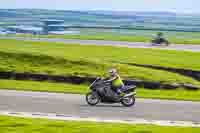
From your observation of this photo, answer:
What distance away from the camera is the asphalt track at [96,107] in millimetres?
22562

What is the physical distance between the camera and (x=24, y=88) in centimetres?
3086

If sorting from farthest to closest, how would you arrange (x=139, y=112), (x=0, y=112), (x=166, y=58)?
1. (x=166, y=58)
2. (x=139, y=112)
3. (x=0, y=112)

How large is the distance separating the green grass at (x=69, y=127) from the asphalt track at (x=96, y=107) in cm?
282

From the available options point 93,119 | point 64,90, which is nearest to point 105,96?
point 93,119

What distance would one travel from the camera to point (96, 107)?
24766 mm

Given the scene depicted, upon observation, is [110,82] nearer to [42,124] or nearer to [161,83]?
[42,124]

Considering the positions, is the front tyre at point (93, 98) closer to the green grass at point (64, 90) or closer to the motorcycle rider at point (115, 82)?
the motorcycle rider at point (115, 82)

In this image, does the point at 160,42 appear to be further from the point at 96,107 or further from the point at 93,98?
the point at 96,107

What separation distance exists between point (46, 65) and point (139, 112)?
720 inches

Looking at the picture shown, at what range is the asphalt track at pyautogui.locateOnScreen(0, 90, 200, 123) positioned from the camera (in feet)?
74.0

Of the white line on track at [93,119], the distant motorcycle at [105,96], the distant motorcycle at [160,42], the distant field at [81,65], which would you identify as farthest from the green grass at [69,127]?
the distant motorcycle at [160,42]

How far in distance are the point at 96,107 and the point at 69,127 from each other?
699 centimetres

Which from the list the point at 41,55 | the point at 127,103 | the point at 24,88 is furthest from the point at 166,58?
the point at 127,103

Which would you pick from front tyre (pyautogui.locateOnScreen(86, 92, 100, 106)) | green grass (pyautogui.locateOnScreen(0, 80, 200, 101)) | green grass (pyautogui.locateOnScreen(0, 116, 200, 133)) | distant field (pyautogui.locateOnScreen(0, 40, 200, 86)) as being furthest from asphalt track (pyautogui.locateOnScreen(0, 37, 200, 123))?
distant field (pyautogui.locateOnScreen(0, 40, 200, 86))
